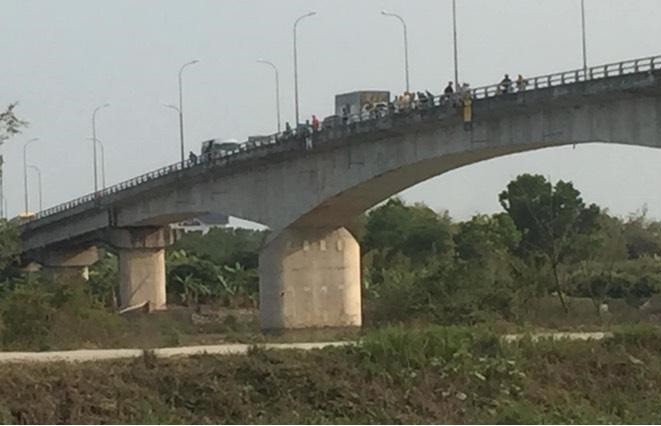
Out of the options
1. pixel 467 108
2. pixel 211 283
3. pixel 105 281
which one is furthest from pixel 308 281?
pixel 105 281

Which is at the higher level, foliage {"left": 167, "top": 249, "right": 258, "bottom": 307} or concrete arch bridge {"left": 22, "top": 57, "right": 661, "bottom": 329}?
concrete arch bridge {"left": 22, "top": 57, "right": 661, "bottom": 329}

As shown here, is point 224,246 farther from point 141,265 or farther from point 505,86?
point 505,86

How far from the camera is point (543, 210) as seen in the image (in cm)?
9262

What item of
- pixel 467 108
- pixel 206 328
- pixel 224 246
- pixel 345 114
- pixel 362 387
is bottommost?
pixel 206 328

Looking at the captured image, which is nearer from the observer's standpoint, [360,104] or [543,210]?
[360,104]

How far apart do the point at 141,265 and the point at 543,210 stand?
1216 inches

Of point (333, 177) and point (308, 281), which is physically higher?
point (333, 177)

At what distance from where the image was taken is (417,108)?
161 feet

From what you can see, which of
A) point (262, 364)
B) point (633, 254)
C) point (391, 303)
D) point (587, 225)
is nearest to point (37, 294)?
point (391, 303)

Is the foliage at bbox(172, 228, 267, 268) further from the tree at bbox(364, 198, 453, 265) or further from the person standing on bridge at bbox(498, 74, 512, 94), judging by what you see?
the person standing on bridge at bbox(498, 74, 512, 94)

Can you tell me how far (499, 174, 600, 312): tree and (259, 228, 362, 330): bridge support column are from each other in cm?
2807

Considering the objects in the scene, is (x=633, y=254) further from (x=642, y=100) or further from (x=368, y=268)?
(x=642, y=100)

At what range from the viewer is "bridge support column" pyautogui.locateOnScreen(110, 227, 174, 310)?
78000mm

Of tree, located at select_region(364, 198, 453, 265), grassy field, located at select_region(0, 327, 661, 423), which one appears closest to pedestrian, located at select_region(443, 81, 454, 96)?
grassy field, located at select_region(0, 327, 661, 423)
